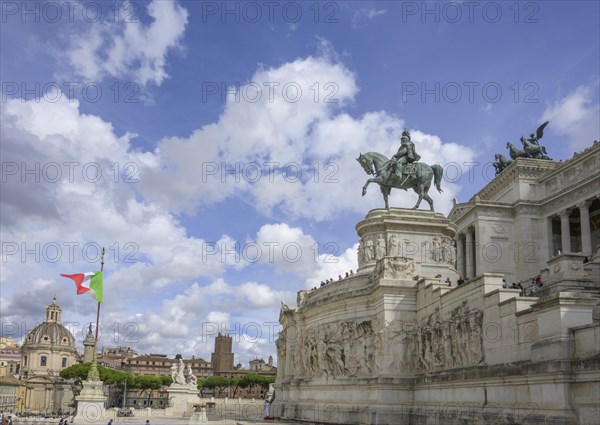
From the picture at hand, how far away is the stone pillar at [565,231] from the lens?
55125 millimetres

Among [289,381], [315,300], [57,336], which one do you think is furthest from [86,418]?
[57,336]

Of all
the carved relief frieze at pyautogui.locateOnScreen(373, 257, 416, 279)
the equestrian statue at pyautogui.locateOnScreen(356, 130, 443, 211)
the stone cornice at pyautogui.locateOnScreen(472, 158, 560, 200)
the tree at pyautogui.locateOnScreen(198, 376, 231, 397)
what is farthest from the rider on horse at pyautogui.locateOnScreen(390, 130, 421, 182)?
the tree at pyautogui.locateOnScreen(198, 376, 231, 397)

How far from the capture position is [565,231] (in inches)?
2183

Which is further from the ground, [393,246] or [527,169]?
[527,169]

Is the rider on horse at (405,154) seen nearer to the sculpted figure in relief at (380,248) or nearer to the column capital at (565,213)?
the sculpted figure in relief at (380,248)

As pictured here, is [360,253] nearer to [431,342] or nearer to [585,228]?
[431,342]

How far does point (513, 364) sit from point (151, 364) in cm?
18409

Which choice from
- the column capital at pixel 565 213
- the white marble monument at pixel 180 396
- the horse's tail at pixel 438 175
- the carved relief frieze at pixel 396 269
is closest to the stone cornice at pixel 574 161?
the column capital at pixel 565 213

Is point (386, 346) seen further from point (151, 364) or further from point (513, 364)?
point (151, 364)

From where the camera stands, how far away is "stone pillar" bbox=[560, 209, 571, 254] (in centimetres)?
5512

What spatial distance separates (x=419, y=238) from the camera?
3941 cm

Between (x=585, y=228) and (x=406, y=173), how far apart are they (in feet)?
62.7

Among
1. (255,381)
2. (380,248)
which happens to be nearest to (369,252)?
(380,248)

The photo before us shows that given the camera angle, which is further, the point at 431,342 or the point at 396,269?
the point at 396,269
